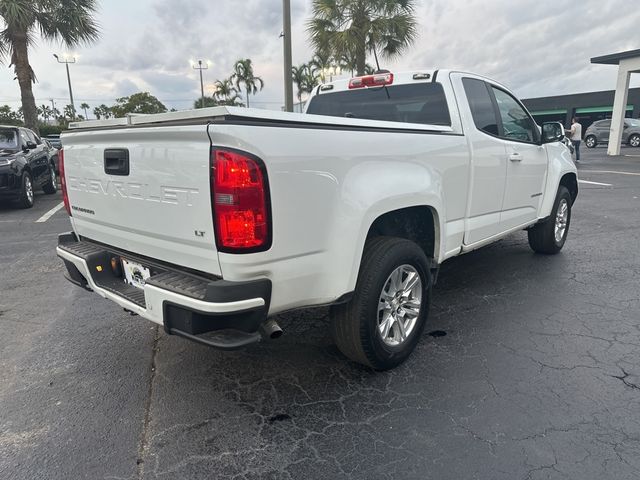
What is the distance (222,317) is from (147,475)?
0.81 m

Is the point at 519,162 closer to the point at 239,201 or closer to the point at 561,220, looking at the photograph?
the point at 561,220

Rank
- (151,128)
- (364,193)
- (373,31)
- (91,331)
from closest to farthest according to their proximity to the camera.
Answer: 1. (151,128)
2. (364,193)
3. (91,331)
4. (373,31)

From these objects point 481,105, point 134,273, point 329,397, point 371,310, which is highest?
point 481,105

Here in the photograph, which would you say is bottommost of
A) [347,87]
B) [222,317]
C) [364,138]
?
[222,317]

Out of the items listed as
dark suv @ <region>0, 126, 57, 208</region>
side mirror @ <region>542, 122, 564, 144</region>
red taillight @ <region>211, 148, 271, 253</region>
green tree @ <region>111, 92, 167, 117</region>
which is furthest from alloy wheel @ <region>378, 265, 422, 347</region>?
green tree @ <region>111, 92, 167, 117</region>

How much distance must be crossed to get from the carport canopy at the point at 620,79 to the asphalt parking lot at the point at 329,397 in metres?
19.7

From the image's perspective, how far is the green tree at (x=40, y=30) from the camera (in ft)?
46.3

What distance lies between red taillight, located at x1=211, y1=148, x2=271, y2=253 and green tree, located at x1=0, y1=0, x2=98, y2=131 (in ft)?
50.0

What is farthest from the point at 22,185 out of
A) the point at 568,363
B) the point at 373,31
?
the point at 373,31

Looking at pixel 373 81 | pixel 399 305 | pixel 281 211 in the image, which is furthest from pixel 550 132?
pixel 281 211

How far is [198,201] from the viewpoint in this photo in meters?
2.17

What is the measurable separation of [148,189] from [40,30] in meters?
16.0

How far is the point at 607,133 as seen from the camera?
27188mm

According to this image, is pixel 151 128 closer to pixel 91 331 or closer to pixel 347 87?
pixel 91 331
